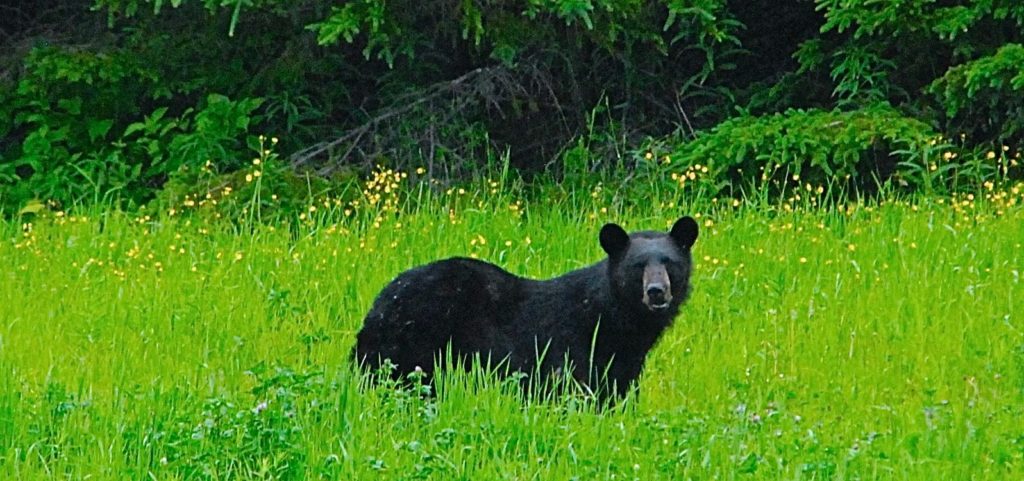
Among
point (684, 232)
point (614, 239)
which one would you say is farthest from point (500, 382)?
point (684, 232)

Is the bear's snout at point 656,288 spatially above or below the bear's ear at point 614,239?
below

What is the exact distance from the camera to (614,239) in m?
7.38

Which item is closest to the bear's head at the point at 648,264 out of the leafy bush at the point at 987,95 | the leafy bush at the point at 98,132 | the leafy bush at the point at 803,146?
the leafy bush at the point at 803,146

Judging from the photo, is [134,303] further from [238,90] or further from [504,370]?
[238,90]

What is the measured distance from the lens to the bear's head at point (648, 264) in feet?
23.7

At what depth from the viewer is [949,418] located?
668 cm

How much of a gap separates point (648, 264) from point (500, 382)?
866 millimetres

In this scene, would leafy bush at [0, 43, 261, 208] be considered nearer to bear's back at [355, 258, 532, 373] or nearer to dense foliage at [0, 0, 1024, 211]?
dense foliage at [0, 0, 1024, 211]

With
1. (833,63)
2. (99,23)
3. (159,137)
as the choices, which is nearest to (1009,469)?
(833,63)

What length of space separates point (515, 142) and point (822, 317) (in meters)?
4.92

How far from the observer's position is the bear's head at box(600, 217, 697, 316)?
724cm

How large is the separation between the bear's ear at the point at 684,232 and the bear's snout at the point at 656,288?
0.26 metres

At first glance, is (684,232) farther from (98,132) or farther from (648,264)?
(98,132)

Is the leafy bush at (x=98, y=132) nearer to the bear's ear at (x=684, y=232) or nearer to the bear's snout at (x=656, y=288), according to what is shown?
the bear's ear at (x=684, y=232)
